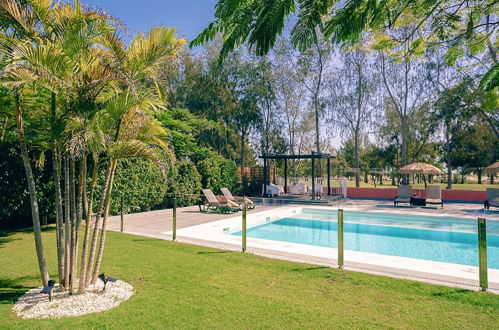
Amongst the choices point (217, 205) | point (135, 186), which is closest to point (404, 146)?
point (217, 205)

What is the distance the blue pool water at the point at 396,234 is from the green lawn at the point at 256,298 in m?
2.94

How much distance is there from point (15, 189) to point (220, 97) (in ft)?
73.8

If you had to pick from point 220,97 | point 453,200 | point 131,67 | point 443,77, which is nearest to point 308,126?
point 220,97

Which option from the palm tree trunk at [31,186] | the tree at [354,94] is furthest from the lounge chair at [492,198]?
the palm tree trunk at [31,186]

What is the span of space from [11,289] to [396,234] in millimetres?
10792

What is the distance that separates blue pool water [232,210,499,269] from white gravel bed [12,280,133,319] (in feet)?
17.6

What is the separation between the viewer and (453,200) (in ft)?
69.4

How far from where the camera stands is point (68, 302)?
4.44m

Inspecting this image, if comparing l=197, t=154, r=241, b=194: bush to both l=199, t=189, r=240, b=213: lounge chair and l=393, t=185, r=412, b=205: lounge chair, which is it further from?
l=393, t=185, r=412, b=205: lounge chair

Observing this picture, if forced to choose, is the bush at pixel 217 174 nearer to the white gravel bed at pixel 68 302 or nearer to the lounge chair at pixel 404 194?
the lounge chair at pixel 404 194

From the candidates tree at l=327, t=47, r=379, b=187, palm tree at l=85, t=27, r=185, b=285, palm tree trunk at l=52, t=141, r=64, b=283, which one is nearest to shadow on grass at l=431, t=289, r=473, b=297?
palm tree at l=85, t=27, r=185, b=285

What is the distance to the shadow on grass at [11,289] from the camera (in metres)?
4.58

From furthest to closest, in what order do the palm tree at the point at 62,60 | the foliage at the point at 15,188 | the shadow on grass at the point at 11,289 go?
the foliage at the point at 15,188, the shadow on grass at the point at 11,289, the palm tree at the point at 62,60

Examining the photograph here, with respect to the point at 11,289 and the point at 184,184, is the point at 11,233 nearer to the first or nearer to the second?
the point at 11,289
